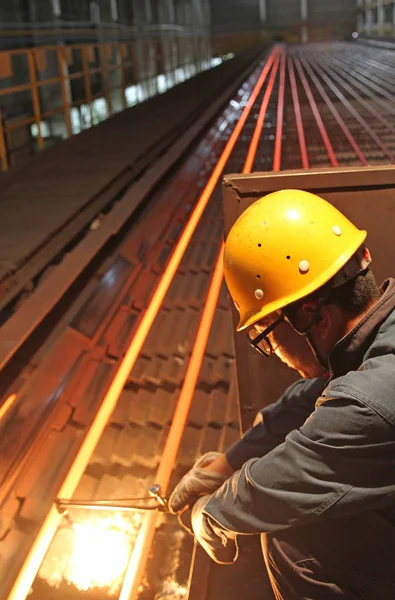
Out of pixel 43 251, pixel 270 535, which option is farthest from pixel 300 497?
pixel 43 251

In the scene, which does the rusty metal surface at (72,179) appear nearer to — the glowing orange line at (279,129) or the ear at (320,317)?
the glowing orange line at (279,129)

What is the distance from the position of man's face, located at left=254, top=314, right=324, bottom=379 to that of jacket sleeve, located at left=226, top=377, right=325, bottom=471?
7.7 inches

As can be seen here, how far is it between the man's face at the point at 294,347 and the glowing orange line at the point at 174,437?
2.43 feet

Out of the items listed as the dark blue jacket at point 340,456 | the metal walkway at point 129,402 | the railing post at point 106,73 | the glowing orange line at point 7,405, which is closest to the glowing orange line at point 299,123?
the metal walkway at point 129,402

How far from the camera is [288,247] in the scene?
4.58ft

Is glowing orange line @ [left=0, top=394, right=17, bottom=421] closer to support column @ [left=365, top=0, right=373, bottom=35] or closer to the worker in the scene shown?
the worker

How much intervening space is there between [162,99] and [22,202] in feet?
22.8

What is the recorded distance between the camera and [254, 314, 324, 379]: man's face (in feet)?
4.72

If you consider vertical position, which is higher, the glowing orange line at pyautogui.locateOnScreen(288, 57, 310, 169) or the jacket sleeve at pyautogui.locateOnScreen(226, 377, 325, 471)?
the glowing orange line at pyautogui.locateOnScreen(288, 57, 310, 169)

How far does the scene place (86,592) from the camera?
1.71m

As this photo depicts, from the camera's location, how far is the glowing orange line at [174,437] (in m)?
1.72

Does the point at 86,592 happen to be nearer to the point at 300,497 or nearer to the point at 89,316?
the point at 300,497

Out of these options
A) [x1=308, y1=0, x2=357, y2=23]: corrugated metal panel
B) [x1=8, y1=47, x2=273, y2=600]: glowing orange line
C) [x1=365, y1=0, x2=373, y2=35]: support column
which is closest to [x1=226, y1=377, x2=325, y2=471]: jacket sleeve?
[x1=8, y1=47, x2=273, y2=600]: glowing orange line

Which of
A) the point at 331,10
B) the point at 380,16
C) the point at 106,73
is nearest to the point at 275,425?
the point at 106,73
